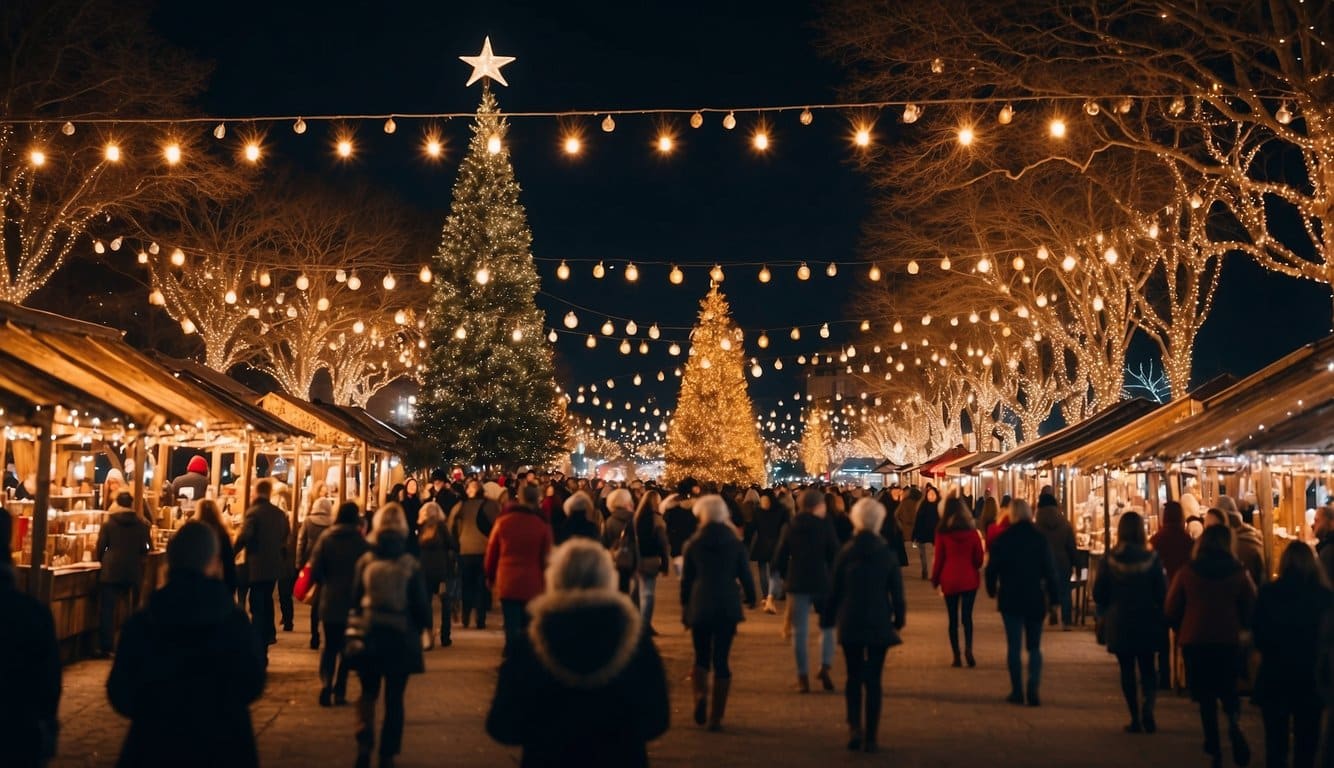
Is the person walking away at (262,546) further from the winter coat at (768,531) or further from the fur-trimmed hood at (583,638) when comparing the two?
the fur-trimmed hood at (583,638)

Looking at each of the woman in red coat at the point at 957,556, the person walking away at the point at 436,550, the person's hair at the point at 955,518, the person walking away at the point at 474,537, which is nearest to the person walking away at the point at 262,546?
the person walking away at the point at 436,550

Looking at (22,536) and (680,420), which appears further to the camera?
(680,420)

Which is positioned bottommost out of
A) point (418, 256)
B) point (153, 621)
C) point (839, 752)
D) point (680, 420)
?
point (839, 752)

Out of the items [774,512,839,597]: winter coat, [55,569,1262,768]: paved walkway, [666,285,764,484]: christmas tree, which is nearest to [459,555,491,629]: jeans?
[55,569,1262,768]: paved walkway

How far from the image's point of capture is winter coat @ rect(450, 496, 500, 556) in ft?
54.3

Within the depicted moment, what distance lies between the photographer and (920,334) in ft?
171

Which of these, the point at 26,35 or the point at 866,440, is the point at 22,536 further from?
the point at 866,440

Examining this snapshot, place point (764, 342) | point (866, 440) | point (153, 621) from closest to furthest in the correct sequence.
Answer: point (153, 621) < point (764, 342) < point (866, 440)

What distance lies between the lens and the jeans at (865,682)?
952 cm

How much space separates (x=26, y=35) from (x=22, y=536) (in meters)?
12.0

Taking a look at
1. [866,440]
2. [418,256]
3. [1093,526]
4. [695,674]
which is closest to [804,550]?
[695,674]

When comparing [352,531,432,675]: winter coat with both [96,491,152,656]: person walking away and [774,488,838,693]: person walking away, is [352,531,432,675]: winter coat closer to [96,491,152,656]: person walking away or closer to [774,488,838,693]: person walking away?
[774,488,838,693]: person walking away

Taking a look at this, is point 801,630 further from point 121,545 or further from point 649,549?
point 121,545

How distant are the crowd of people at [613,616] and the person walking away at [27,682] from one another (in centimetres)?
1
